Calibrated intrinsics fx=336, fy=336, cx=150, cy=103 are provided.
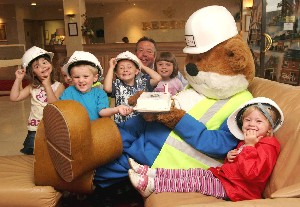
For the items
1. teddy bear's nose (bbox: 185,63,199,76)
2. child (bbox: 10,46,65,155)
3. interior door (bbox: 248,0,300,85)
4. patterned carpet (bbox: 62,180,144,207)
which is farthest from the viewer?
interior door (bbox: 248,0,300,85)

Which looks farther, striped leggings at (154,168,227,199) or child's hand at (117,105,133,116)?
child's hand at (117,105,133,116)

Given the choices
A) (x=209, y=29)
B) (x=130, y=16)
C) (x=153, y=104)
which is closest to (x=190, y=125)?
(x=153, y=104)

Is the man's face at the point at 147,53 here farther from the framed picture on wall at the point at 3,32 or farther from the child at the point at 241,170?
the framed picture on wall at the point at 3,32

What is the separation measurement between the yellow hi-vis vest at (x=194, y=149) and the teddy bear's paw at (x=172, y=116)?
0.12m

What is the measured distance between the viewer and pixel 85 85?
2.35 m

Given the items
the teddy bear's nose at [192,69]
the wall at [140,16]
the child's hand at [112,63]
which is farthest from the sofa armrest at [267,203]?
the wall at [140,16]

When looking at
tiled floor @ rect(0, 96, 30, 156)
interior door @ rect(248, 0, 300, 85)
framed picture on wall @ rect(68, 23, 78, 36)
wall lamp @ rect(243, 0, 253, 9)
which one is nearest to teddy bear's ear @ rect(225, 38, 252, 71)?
interior door @ rect(248, 0, 300, 85)

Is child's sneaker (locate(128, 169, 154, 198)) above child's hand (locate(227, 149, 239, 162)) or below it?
below

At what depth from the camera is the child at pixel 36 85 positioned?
2621 millimetres

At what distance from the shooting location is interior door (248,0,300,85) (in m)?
3.99

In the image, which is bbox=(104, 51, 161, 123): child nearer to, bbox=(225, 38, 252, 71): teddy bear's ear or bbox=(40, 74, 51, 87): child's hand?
bbox=(40, 74, 51, 87): child's hand

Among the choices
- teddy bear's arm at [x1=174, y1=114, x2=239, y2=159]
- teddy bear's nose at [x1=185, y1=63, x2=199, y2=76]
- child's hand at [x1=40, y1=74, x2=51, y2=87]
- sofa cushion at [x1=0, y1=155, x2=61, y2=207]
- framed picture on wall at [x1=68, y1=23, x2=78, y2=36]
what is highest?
framed picture on wall at [x1=68, y1=23, x2=78, y2=36]

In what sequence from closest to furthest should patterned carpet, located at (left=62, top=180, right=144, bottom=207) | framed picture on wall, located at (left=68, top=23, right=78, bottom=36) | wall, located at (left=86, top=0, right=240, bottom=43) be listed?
1. patterned carpet, located at (left=62, top=180, right=144, bottom=207)
2. framed picture on wall, located at (left=68, top=23, right=78, bottom=36)
3. wall, located at (left=86, top=0, right=240, bottom=43)

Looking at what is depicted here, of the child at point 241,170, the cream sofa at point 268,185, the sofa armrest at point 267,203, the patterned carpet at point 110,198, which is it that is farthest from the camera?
the patterned carpet at point 110,198
